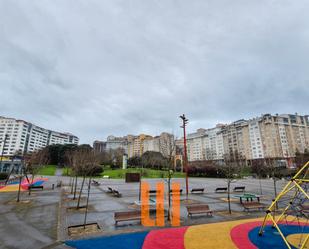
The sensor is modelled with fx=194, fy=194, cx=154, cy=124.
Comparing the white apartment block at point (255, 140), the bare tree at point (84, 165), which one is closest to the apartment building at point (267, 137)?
the white apartment block at point (255, 140)

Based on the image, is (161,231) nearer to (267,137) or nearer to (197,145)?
(267,137)

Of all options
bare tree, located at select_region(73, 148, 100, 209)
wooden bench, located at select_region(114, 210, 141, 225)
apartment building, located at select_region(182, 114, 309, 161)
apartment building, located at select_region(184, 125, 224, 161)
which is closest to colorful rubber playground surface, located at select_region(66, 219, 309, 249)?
wooden bench, located at select_region(114, 210, 141, 225)

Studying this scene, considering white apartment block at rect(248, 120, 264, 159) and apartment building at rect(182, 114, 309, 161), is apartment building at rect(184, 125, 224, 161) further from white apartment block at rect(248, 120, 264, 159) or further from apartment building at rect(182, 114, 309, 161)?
white apartment block at rect(248, 120, 264, 159)

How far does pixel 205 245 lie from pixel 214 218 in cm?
467

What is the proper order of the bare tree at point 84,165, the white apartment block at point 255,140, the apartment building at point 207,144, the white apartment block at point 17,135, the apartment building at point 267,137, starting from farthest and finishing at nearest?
the white apartment block at point 17,135, the apartment building at point 207,144, the white apartment block at point 255,140, the apartment building at point 267,137, the bare tree at point 84,165

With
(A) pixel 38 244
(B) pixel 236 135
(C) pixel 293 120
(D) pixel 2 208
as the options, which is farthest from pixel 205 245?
(C) pixel 293 120

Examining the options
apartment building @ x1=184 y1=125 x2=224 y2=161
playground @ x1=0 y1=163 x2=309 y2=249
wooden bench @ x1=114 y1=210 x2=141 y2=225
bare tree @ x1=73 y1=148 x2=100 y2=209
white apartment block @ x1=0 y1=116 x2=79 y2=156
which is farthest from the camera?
white apartment block @ x1=0 y1=116 x2=79 y2=156

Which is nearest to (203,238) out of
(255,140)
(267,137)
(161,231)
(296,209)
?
(161,231)

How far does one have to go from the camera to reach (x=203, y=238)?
8609 mm

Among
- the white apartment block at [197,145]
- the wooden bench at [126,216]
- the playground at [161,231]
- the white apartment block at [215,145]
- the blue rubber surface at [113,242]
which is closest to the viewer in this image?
the blue rubber surface at [113,242]

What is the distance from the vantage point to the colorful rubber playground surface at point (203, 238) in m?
7.80

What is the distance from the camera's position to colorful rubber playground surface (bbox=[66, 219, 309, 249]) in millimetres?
7801

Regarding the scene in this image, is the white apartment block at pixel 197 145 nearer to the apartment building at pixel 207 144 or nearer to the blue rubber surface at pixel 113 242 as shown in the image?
the apartment building at pixel 207 144

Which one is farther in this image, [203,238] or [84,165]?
[84,165]
